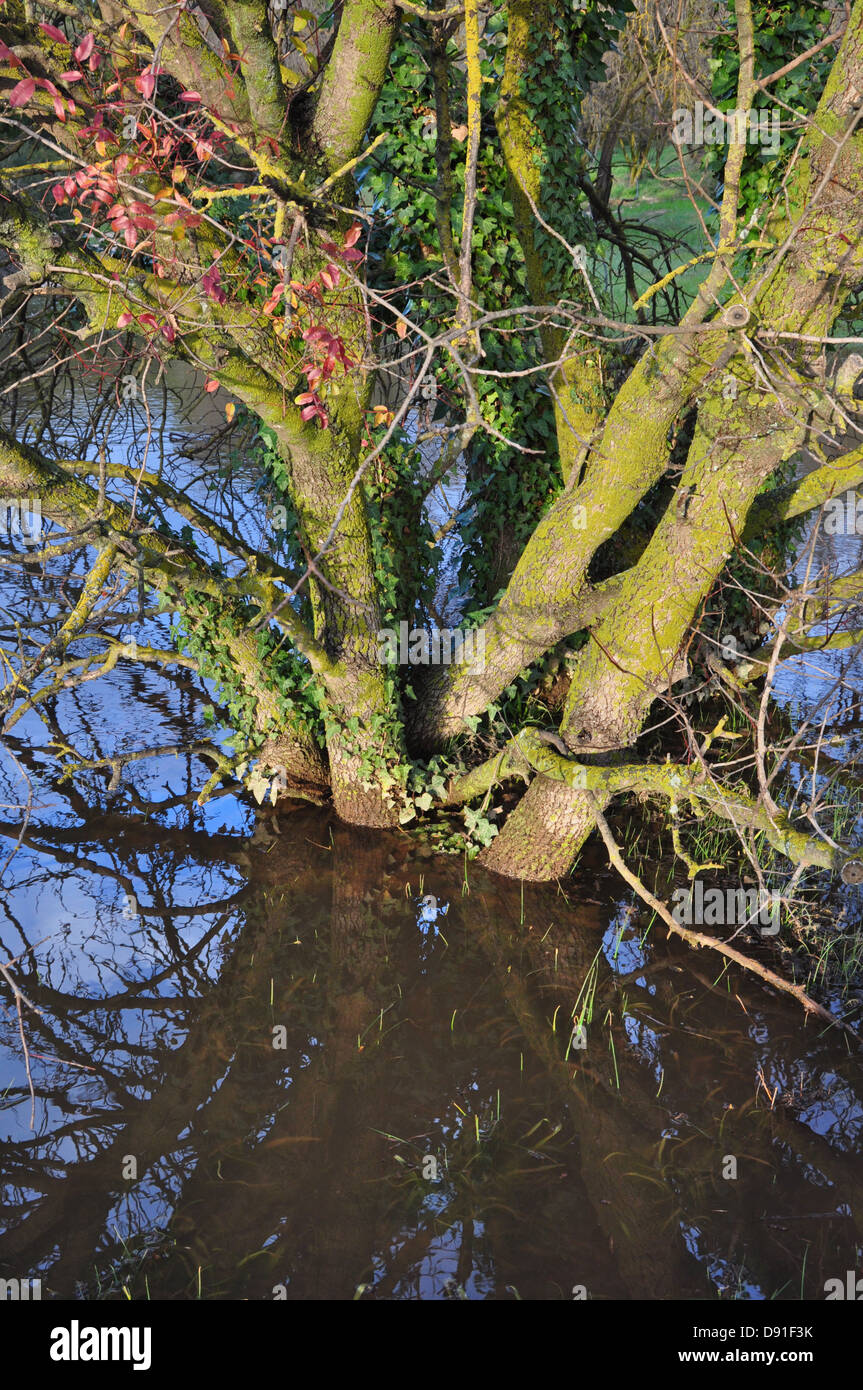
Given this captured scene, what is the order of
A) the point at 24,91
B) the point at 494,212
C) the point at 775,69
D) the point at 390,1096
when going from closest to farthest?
the point at 24,91 → the point at 390,1096 → the point at 775,69 → the point at 494,212

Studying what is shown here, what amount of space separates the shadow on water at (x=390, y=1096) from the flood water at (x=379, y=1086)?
11 millimetres

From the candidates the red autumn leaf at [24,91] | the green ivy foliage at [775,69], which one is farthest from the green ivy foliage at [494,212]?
the red autumn leaf at [24,91]

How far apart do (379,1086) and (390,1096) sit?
0.07 m

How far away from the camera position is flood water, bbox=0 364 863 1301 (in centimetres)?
340

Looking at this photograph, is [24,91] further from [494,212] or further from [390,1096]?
[390,1096]

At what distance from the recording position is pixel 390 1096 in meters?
4.05

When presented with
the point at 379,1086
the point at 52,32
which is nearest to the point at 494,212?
the point at 52,32

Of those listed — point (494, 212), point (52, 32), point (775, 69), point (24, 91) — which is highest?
point (775, 69)

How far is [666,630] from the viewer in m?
4.71

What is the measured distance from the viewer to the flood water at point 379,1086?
340 cm

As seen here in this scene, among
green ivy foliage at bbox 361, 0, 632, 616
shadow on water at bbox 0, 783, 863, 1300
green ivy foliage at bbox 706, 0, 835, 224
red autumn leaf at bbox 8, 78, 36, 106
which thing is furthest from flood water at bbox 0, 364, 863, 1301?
green ivy foliage at bbox 706, 0, 835, 224

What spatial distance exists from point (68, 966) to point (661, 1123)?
8.36ft

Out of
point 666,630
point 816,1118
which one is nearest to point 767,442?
A: point 666,630

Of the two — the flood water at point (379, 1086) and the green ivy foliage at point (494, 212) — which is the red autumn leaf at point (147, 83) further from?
the flood water at point (379, 1086)
